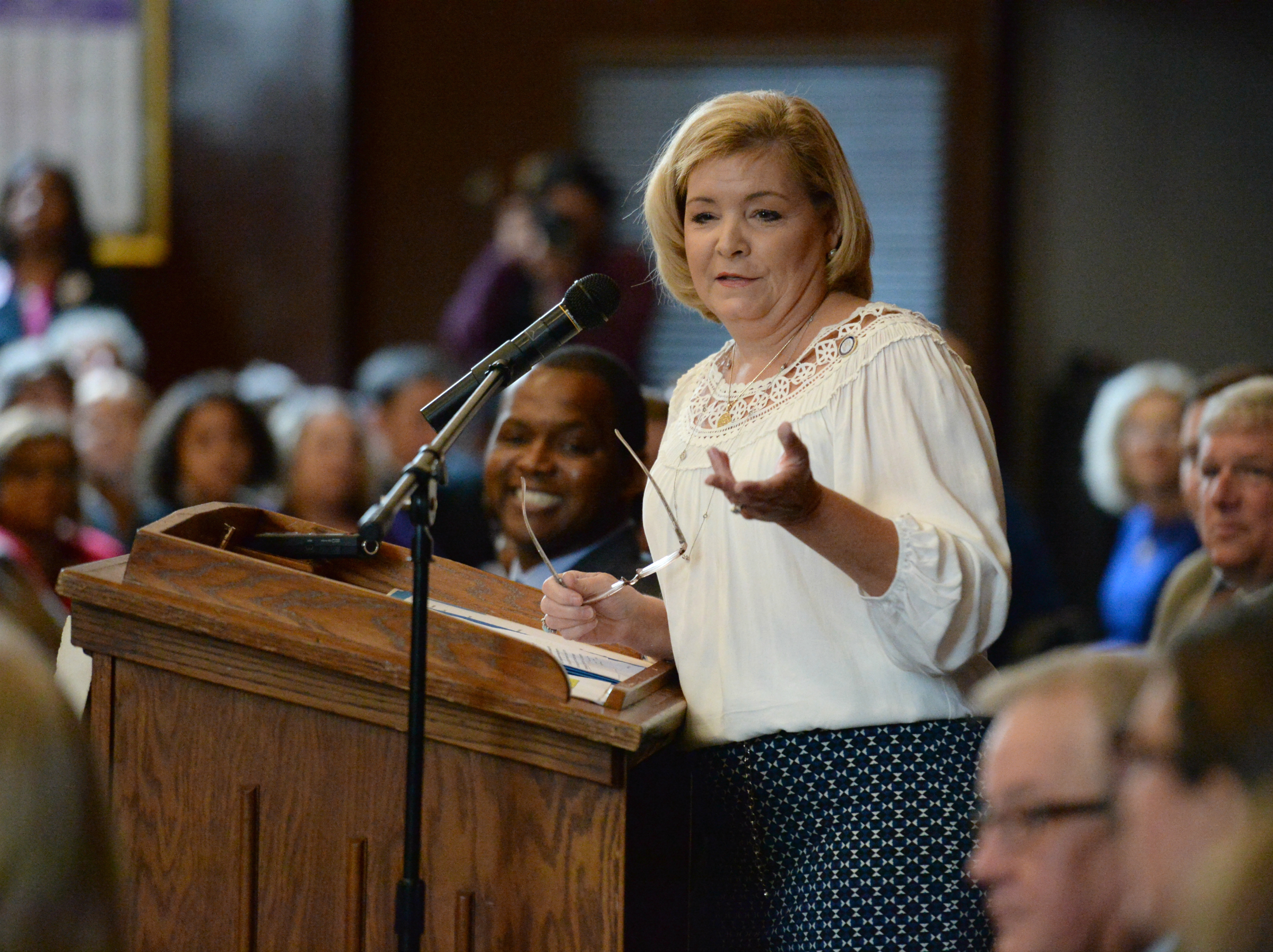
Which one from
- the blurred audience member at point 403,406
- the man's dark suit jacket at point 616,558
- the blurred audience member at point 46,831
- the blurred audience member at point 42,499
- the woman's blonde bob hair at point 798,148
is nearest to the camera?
the blurred audience member at point 46,831

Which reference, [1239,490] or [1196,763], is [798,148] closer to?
[1196,763]

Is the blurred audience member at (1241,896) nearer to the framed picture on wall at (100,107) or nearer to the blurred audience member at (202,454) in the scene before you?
the blurred audience member at (202,454)

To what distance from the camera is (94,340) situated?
6066 millimetres

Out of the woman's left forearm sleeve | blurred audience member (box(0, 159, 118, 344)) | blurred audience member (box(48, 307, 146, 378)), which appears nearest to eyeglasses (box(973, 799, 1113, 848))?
the woman's left forearm sleeve

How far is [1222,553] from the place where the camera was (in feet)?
9.83

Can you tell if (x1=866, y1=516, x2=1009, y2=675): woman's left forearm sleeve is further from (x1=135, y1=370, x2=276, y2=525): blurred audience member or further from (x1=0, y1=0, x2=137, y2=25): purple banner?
(x1=0, y1=0, x2=137, y2=25): purple banner

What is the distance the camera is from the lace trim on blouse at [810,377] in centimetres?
193

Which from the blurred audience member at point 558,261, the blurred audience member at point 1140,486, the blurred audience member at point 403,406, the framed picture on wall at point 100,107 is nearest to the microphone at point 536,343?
the blurred audience member at point 403,406

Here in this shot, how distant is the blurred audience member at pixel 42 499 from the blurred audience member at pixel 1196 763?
3407 millimetres

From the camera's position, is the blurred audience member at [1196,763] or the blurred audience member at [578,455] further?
the blurred audience member at [578,455]

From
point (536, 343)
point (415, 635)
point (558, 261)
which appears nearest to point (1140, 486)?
point (558, 261)

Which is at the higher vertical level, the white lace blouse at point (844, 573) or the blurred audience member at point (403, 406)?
the white lace blouse at point (844, 573)

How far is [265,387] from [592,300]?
411cm

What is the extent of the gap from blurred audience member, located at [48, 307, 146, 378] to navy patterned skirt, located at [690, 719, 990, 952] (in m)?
4.54
